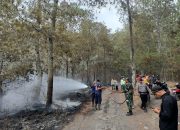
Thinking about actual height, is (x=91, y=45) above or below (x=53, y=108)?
above

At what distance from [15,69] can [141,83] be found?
1124 centimetres

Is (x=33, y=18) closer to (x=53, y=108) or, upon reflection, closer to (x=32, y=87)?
(x=53, y=108)

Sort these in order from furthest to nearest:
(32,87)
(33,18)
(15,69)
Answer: (32,87) → (15,69) → (33,18)

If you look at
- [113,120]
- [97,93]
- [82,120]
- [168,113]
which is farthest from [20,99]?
A: [168,113]

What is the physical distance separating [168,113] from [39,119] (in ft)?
51.0

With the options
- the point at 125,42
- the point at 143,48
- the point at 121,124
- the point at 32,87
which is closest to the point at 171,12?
the point at 143,48

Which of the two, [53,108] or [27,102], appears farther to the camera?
[27,102]

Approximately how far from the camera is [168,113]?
1005cm

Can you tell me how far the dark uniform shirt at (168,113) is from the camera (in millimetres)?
10062

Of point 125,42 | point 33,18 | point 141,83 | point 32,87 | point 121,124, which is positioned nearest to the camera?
point 121,124

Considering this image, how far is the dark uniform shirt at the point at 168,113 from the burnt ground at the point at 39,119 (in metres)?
10.7

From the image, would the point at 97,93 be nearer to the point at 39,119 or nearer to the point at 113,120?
the point at 39,119

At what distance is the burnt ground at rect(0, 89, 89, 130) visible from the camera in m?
21.3

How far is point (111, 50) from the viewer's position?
77.1 m
